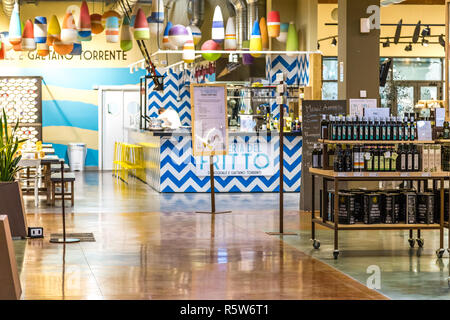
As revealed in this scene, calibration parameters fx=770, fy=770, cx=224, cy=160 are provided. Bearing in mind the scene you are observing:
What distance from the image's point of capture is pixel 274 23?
541 inches

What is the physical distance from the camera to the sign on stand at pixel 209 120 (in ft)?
34.7

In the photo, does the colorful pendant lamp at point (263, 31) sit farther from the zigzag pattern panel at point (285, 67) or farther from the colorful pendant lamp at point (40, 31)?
the colorful pendant lamp at point (40, 31)

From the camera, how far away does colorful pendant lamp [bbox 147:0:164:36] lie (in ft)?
35.2

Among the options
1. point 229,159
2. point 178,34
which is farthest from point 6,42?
point 229,159

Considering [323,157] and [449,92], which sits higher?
[449,92]

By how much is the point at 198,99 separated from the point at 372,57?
2708 millimetres

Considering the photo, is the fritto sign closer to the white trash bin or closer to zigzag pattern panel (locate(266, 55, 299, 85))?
zigzag pattern panel (locate(266, 55, 299, 85))

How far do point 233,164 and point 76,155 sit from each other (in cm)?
689

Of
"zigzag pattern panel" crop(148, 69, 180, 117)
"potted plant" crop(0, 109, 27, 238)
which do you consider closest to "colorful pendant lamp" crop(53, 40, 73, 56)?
"potted plant" crop(0, 109, 27, 238)

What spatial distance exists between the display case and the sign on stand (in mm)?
9292

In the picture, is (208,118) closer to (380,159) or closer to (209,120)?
(209,120)
